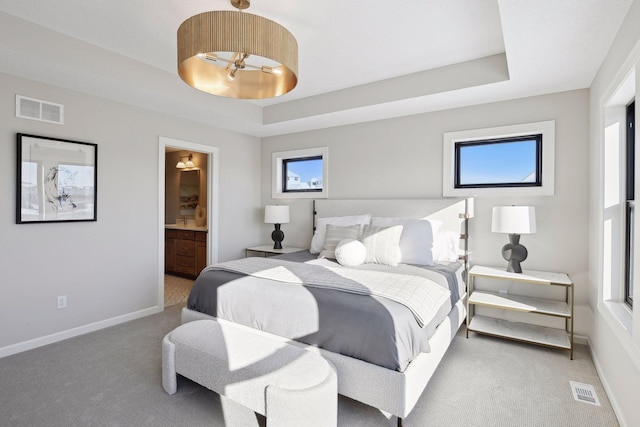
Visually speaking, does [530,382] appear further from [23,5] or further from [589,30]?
[23,5]

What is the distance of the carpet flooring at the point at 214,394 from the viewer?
2016mm

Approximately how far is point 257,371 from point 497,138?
3317mm

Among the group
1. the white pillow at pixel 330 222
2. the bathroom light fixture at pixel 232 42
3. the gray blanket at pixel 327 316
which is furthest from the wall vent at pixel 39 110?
the white pillow at pixel 330 222

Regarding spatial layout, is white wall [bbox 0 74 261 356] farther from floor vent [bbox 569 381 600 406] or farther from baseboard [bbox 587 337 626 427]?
baseboard [bbox 587 337 626 427]

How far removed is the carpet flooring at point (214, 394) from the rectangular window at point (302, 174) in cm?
286

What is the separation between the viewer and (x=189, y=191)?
21.2 ft

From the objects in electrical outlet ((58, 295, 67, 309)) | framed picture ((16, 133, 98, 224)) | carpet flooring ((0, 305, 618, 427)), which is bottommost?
carpet flooring ((0, 305, 618, 427))

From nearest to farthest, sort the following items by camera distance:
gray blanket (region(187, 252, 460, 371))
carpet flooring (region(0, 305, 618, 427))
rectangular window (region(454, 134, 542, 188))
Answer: gray blanket (region(187, 252, 460, 371)), carpet flooring (region(0, 305, 618, 427)), rectangular window (region(454, 134, 542, 188))

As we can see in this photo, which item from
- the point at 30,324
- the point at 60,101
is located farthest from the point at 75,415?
the point at 60,101

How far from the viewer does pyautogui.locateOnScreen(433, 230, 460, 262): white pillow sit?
3.53m

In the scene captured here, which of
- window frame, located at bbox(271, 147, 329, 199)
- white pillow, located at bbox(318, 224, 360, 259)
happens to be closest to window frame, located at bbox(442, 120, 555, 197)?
white pillow, located at bbox(318, 224, 360, 259)

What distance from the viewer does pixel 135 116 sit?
3703 mm

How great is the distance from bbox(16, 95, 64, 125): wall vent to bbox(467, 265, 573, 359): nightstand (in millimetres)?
4175

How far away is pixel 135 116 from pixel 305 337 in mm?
3123
